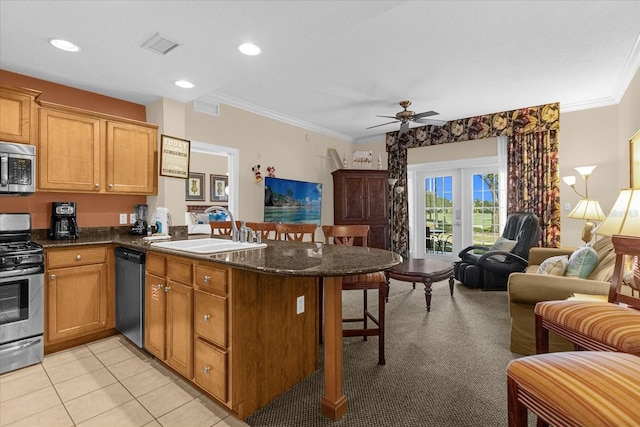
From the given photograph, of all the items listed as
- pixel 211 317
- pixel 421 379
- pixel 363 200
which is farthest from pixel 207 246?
pixel 363 200

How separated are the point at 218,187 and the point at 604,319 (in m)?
6.17

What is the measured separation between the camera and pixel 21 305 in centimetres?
227

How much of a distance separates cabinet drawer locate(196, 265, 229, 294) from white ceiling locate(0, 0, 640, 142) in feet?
5.35

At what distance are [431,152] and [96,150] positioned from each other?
17.5 ft

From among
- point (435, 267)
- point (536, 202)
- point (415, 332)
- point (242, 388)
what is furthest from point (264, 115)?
point (536, 202)

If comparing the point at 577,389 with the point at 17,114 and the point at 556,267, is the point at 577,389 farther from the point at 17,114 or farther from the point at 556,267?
the point at 17,114

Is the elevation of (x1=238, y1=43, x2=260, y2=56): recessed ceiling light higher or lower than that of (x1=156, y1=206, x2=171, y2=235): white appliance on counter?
higher

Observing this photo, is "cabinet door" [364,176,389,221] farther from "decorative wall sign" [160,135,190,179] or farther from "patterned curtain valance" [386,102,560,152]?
"decorative wall sign" [160,135,190,179]

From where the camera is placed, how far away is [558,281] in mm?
2189

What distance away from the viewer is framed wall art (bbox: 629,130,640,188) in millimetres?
3213

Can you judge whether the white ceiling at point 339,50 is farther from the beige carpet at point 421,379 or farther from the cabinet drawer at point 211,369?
the beige carpet at point 421,379

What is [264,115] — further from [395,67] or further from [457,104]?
[457,104]

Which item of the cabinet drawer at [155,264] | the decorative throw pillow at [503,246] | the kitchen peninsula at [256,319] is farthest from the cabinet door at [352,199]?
the cabinet drawer at [155,264]

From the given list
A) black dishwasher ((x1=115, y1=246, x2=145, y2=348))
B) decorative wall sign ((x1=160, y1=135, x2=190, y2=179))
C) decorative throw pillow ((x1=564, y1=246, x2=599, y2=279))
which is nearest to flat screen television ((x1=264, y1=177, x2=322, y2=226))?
decorative wall sign ((x1=160, y1=135, x2=190, y2=179))
